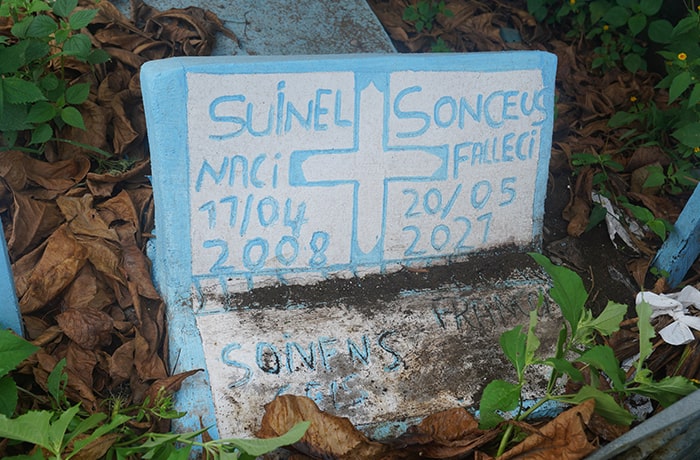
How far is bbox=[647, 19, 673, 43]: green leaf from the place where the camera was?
3334 mm

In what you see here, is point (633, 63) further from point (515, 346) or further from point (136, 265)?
point (136, 265)

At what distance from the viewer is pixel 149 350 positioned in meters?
2.11

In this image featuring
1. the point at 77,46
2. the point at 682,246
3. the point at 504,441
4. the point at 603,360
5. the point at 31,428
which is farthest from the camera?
the point at 682,246

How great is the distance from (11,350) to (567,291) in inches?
46.8

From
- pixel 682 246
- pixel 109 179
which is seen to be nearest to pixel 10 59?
pixel 109 179

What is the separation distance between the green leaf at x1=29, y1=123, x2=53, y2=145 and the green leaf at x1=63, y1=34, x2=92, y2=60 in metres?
0.24

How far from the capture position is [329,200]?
229 cm

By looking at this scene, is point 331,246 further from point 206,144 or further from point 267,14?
point 267,14

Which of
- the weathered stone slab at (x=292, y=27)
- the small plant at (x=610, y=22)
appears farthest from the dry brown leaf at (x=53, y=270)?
the small plant at (x=610, y=22)

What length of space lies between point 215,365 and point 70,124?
90 centimetres

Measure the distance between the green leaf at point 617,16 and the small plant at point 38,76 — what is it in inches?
87.7

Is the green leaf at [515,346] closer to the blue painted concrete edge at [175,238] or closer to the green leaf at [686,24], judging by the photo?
the blue painted concrete edge at [175,238]

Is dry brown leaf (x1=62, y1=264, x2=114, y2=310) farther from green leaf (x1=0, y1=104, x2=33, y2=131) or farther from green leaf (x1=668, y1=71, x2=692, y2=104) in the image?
green leaf (x1=668, y1=71, x2=692, y2=104)

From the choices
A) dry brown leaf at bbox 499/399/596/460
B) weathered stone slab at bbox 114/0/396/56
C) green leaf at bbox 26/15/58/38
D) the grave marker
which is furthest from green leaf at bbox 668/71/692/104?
green leaf at bbox 26/15/58/38
